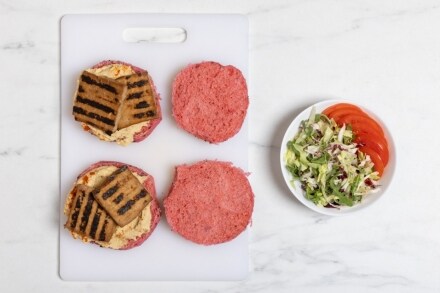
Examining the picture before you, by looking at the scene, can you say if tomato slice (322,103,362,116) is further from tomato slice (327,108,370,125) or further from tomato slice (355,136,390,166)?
tomato slice (355,136,390,166)

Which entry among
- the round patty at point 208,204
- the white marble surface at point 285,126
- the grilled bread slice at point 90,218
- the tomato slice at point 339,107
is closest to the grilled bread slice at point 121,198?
the grilled bread slice at point 90,218

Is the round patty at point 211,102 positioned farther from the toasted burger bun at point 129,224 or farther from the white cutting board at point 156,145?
the toasted burger bun at point 129,224

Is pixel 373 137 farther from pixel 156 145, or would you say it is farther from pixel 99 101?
pixel 99 101

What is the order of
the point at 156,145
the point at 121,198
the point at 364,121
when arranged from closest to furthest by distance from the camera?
the point at 121,198 → the point at 364,121 → the point at 156,145

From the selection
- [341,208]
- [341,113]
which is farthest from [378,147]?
[341,208]

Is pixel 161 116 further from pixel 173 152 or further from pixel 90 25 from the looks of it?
pixel 90 25

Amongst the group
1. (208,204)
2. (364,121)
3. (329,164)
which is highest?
(364,121)

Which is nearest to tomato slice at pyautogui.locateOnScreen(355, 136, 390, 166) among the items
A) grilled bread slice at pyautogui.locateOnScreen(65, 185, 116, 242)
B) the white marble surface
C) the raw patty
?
the white marble surface
